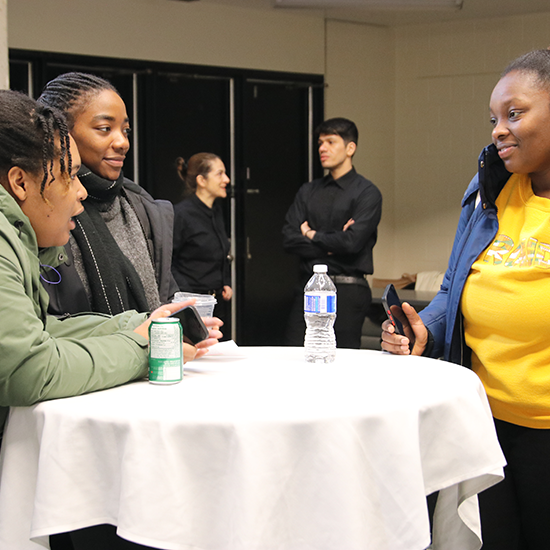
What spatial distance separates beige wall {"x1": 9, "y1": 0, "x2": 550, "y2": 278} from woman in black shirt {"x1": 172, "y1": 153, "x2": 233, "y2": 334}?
6.67ft

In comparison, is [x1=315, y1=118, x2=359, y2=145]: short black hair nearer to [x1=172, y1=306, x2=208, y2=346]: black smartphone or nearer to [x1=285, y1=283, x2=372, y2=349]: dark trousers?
[x1=285, y1=283, x2=372, y2=349]: dark trousers

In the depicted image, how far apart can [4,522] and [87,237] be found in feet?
2.84

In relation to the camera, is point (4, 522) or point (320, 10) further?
point (320, 10)

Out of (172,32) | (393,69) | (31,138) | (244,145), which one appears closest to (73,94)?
(31,138)

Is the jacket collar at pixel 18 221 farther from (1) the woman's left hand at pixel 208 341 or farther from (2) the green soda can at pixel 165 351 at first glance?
(1) the woman's left hand at pixel 208 341

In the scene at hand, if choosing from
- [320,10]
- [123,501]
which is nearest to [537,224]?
[123,501]

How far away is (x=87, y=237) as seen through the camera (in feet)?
6.64

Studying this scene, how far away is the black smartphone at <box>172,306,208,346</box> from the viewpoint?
1.62 meters

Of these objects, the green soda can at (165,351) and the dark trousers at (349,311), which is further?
the dark trousers at (349,311)

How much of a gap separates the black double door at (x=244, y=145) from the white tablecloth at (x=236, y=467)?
5.13 meters

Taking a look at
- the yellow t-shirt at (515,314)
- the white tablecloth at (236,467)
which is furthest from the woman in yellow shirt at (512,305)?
the white tablecloth at (236,467)

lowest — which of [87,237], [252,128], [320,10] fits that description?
[87,237]

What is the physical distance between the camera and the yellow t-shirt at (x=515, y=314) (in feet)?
5.78

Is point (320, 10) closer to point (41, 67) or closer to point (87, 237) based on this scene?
point (41, 67)
